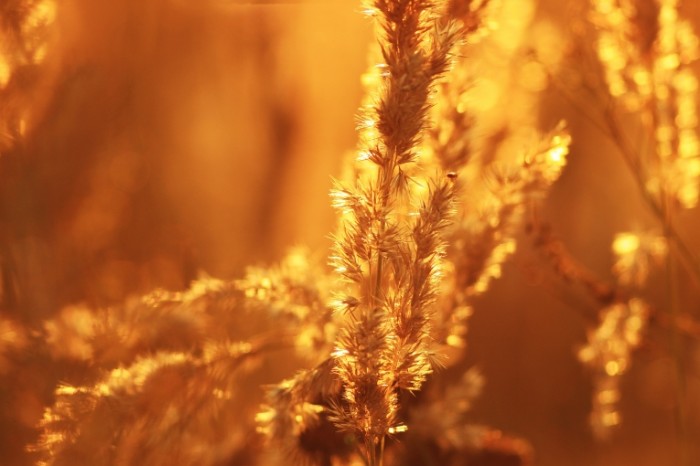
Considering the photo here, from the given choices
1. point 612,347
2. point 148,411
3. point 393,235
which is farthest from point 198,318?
point 612,347

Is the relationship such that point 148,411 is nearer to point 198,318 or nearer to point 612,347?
point 198,318

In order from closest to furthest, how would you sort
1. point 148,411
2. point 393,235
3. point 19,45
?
point 393,235, point 148,411, point 19,45

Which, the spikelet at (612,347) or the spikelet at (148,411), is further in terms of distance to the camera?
the spikelet at (612,347)

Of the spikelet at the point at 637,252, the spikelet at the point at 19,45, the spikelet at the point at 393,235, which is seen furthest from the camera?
the spikelet at the point at 637,252

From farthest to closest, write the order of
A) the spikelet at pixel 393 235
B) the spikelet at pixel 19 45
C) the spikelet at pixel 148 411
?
the spikelet at pixel 19 45
the spikelet at pixel 148 411
the spikelet at pixel 393 235

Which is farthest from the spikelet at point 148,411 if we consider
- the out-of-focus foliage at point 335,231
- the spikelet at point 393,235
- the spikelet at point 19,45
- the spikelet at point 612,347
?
the spikelet at point 612,347

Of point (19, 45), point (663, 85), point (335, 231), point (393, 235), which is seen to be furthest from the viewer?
point (335, 231)

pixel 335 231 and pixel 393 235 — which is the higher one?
pixel 335 231

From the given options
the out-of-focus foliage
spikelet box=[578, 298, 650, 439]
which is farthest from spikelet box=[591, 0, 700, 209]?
spikelet box=[578, 298, 650, 439]

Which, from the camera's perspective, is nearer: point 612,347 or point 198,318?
point 198,318

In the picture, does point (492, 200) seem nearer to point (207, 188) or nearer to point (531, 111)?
point (531, 111)

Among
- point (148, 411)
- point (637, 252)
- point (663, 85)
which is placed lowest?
point (148, 411)

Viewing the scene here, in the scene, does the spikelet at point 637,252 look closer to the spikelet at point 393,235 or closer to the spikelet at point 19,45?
the spikelet at point 393,235
